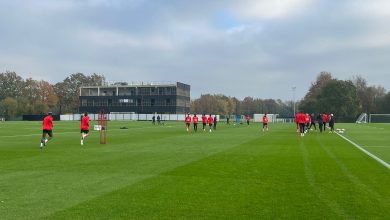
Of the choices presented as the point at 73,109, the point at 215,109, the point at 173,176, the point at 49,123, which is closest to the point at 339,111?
the point at 215,109

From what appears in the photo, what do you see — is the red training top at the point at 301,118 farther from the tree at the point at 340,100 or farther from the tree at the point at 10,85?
the tree at the point at 10,85

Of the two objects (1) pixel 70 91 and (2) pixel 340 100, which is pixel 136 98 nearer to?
(1) pixel 70 91

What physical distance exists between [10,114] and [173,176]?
120m

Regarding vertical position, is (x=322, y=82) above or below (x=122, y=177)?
above

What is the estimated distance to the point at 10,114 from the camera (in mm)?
121500

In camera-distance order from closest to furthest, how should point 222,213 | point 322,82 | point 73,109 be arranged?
1. point 222,213
2. point 322,82
3. point 73,109

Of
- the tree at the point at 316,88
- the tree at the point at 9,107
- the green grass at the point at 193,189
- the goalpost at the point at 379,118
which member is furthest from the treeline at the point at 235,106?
the green grass at the point at 193,189

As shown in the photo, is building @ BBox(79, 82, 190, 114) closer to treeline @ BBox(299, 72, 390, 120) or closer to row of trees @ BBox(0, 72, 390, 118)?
row of trees @ BBox(0, 72, 390, 118)

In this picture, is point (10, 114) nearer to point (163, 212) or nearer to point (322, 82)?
point (322, 82)

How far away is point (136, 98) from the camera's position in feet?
446

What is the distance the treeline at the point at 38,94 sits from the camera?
406 ft

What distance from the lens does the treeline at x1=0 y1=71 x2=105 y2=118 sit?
406 feet

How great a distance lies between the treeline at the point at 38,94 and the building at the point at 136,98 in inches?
411

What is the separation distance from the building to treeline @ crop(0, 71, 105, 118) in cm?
1044
